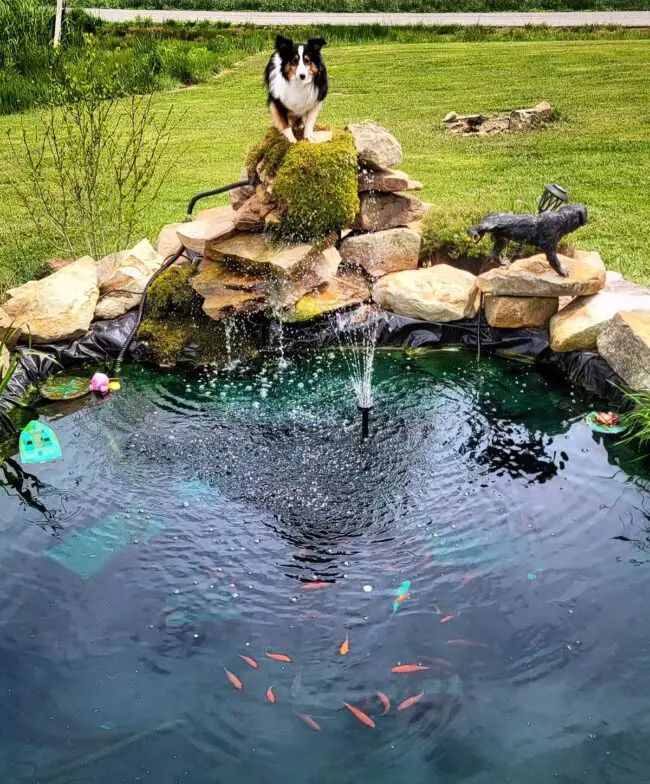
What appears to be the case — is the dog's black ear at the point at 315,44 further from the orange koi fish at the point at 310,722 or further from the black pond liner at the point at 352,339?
the orange koi fish at the point at 310,722

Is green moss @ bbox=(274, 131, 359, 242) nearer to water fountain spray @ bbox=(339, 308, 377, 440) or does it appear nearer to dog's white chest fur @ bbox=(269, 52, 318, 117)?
dog's white chest fur @ bbox=(269, 52, 318, 117)

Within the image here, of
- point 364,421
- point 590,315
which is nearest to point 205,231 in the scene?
point 364,421

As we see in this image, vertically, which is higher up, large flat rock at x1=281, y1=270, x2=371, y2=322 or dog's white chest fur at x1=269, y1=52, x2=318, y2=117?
dog's white chest fur at x1=269, y1=52, x2=318, y2=117

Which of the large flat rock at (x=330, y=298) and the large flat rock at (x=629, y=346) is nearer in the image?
the large flat rock at (x=629, y=346)

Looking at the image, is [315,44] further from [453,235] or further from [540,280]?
[540,280]

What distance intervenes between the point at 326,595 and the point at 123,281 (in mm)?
4008

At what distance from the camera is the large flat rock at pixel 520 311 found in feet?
21.4

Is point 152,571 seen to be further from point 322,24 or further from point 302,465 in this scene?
point 322,24

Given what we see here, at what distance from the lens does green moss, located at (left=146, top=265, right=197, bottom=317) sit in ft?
22.9

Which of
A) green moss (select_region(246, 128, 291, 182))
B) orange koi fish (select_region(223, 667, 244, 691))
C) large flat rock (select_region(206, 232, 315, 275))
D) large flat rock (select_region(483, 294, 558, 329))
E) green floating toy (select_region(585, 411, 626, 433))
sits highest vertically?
green moss (select_region(246, 128, 291, 182))

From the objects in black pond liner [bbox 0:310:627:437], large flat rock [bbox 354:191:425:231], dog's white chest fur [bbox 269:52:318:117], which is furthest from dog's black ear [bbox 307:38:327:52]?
black pond liner [bbox 0:310:627:437]

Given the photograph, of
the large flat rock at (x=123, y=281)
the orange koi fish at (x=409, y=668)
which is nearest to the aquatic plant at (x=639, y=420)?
the orange koi fish at (x=409, y=668)

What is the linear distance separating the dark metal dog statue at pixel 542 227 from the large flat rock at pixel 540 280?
111 millimetres

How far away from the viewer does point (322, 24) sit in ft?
59.0
